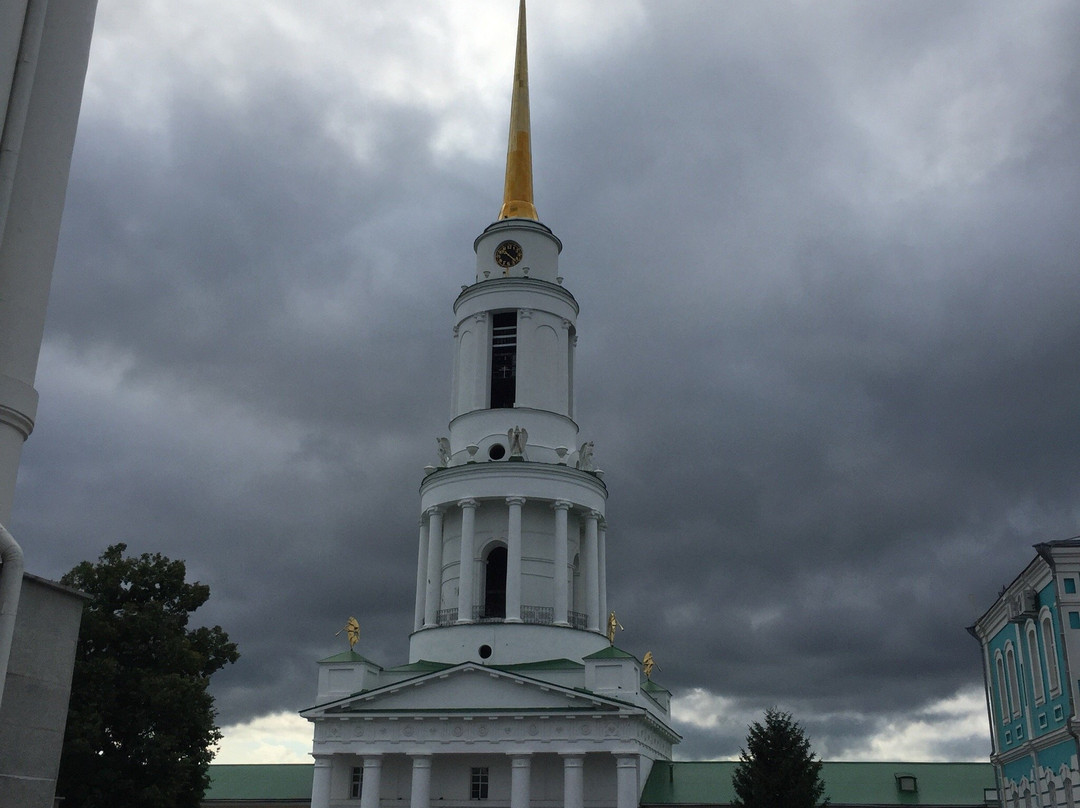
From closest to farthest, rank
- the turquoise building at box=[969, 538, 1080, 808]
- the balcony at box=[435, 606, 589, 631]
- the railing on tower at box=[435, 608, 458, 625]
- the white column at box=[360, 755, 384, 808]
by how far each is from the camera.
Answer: the turquoise building at box=[969, 538, 1080, 808]
the white column at box=[360, 755, 384, 808]
the balcony at box=[435, 606, 589, 631]
the railing on tower at box=[435, 608, 458, 625]

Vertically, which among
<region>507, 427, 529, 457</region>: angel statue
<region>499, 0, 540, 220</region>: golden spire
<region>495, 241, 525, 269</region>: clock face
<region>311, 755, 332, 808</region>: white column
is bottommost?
<region>311, 755, 332, 808</region>: white column

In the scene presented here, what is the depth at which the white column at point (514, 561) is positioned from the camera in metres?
40.8

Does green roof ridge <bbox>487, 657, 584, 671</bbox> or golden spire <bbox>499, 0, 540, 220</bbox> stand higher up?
golden spire <bbox>499, 0, 540, 220</bbox>

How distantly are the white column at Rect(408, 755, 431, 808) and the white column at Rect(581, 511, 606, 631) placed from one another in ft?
30.1

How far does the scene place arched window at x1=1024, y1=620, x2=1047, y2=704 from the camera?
103ft

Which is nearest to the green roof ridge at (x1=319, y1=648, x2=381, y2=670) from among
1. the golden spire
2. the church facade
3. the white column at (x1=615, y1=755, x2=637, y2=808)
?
the church facade

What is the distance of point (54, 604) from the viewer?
11625 mm

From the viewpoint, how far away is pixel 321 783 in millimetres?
37875

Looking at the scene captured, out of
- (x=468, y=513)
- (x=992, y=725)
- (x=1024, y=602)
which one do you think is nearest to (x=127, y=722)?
(x=468, y=513)

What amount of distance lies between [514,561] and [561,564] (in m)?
1.92

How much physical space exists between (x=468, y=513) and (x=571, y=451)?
18.9 ft

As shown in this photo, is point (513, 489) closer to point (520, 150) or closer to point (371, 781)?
point (371, 781)

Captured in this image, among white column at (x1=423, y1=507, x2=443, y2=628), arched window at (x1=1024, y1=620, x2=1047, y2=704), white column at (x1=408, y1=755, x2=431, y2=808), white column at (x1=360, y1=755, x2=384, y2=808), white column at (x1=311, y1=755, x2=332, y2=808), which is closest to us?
arched window at (x1=1024, y1=620, x2=1047, y2=704)

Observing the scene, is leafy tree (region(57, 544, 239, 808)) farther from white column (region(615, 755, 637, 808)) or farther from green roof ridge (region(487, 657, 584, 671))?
white column (region(615, 755, 637, 808))
